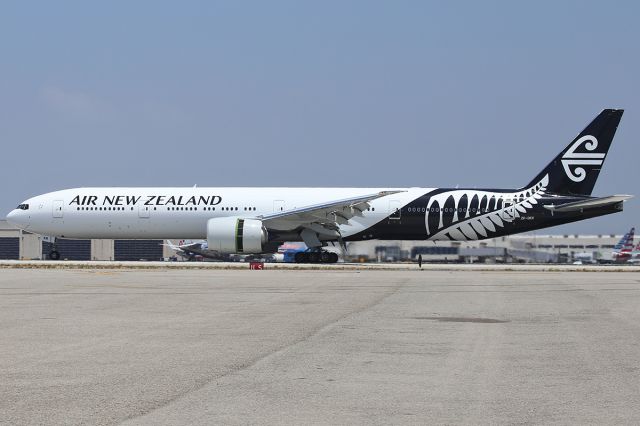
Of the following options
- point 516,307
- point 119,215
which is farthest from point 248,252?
point 516,307

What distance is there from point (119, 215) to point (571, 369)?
133 ft

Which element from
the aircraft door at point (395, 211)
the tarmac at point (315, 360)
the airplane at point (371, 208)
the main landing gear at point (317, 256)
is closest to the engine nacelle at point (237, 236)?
the airplane at point (371, 208)

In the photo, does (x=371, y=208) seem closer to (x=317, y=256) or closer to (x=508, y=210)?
(x=317, y=256)

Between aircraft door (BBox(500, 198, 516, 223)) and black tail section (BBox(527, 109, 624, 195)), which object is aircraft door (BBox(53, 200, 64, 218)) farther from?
black tail section (BBox(527, 109, 624, 195))

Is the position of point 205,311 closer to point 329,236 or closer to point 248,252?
point 248,252

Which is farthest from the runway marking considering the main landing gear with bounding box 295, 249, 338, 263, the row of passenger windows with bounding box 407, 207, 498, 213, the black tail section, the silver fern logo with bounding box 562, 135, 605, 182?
the silver fern logo with bounding box 562, 135, 605, 182

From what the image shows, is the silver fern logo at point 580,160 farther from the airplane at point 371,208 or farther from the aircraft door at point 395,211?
the aircraft door at point 395,211

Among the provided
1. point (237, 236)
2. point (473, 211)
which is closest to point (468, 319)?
point (237, 236)

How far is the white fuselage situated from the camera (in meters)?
48.8

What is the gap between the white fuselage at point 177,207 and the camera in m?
48.8

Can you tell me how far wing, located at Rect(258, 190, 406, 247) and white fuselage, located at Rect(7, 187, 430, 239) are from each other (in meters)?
0.91

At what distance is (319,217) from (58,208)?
49.9ft

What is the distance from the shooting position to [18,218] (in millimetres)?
51500

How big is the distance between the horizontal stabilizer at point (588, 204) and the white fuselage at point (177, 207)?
7.16 metres
